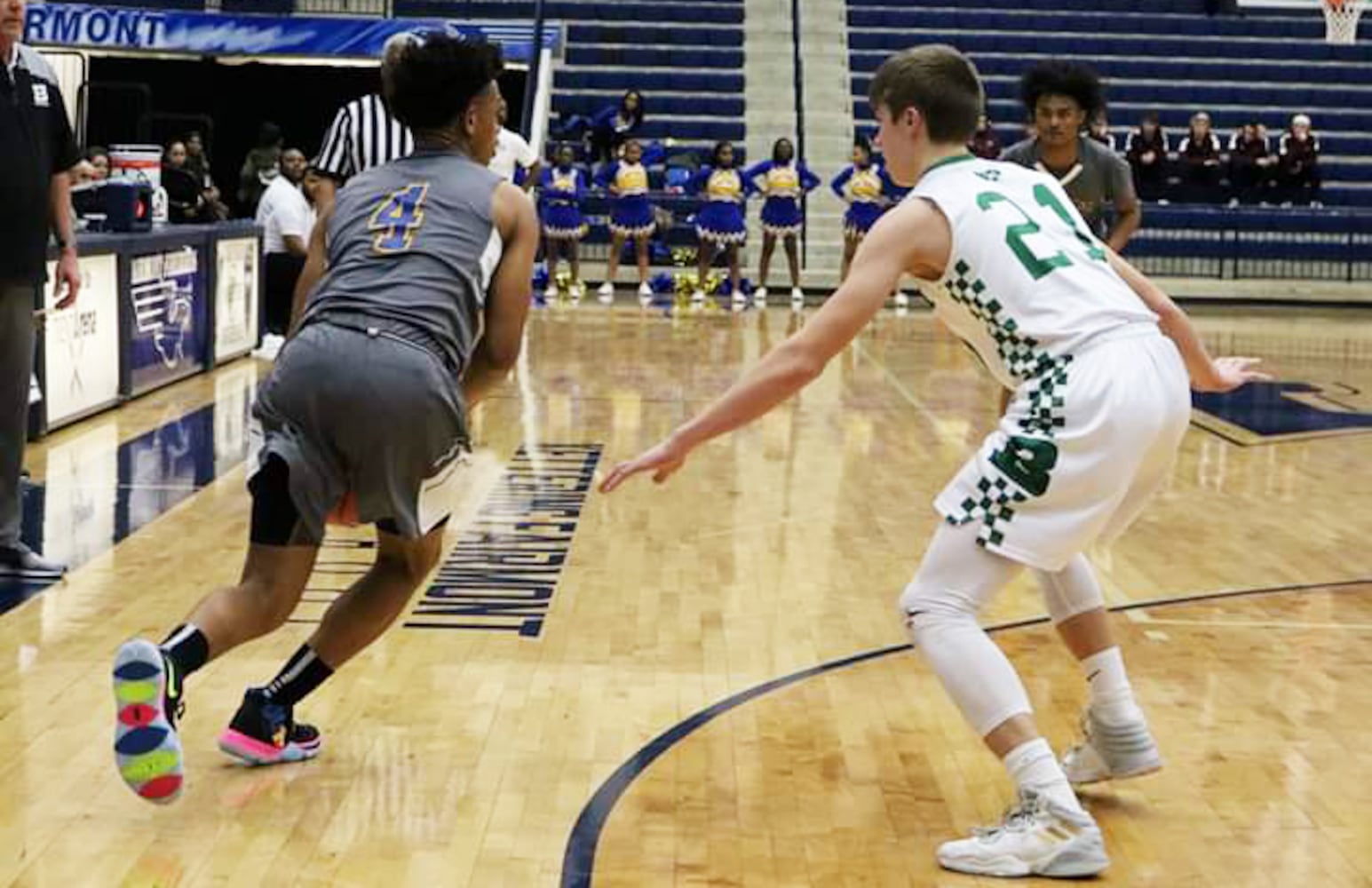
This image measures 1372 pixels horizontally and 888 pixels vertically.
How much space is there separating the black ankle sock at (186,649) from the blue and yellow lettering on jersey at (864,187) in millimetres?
17456

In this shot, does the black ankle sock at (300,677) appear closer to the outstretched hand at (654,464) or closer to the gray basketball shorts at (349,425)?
the gray basketball shorts at (349,425)

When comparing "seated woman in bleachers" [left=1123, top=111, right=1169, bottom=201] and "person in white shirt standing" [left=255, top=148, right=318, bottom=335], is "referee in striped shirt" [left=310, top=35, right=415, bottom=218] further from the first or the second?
"seated woman in bleachers" [left=1123, top=111, right=1169, bottom=201]

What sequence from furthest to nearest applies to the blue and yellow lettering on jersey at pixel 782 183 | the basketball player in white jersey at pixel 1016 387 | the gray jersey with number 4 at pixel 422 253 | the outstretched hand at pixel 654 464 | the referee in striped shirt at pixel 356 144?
the blue and yellow lettering on jersey at pixel 782 183
the referee in striped shirt at pixel 356 144
the gray jersey with number 4 at pixel 422 253
the basketball player in white jersey at pixel 1016 387
the outstretched hand at pixel 654 464

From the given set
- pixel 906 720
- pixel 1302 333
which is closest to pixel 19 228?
pixel 906 720

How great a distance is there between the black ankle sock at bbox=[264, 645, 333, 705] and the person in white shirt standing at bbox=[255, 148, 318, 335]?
32.0ft

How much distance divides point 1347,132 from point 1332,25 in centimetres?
170

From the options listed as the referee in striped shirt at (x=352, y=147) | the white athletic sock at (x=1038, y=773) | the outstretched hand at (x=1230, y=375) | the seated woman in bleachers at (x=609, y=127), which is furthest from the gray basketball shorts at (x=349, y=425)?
the seated woman in bleachers at (x=609, y=127)

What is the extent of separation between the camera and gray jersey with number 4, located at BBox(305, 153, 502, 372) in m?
3.93

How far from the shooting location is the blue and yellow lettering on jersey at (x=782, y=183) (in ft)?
68.9

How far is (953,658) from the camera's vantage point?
372 centimetres

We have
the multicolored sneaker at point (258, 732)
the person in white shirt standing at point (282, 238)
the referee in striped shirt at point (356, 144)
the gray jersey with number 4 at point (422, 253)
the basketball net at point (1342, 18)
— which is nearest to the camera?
the gray jersey with number 4 at point (422, 253)

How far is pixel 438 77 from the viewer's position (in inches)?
157

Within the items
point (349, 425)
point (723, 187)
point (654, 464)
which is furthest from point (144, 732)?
point (723, 187)

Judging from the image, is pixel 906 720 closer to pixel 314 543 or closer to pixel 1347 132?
pixel 314 543
